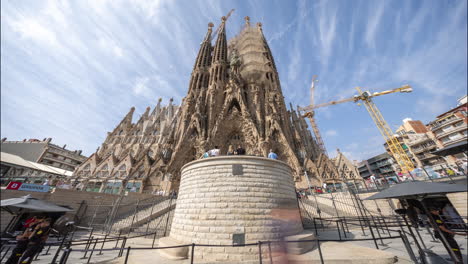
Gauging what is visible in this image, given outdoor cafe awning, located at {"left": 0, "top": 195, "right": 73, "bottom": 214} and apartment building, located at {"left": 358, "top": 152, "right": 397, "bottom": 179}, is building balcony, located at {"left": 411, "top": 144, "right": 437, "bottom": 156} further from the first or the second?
outdoor cafe awning, located at {"left": 0, "top": 195, "right": 73, "bottom": 214}

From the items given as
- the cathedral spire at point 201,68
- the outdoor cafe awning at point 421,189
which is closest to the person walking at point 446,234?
the outdoor cafe awning at point 421,189

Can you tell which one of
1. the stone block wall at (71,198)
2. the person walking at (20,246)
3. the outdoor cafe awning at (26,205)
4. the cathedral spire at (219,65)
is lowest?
the person walking at (20,246)

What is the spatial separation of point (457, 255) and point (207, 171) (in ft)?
23.9

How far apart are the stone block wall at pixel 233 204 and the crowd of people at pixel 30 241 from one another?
147 inches

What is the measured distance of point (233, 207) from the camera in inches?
234

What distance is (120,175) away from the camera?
71.9 feet

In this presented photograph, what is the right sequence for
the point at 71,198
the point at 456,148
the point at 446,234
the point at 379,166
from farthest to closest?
the point at 379,166 → the point at 71,198 → the point at 456,148 → the point at 446,234

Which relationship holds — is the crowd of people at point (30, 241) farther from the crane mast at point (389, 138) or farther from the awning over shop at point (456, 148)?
the crane mast at point (389, 138)

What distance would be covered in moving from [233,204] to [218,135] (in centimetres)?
1521

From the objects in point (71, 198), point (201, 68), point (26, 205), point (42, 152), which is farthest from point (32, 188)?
point (42, 152)

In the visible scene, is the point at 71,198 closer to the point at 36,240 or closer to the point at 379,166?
the point at 36,240

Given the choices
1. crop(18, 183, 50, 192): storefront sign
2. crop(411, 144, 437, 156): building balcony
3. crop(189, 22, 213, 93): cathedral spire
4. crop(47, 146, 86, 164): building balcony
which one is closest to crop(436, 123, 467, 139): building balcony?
crop(411, 144, 437, 156): building balcony

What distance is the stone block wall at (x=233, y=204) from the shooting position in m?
5.61

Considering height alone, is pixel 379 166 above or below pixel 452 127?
below
